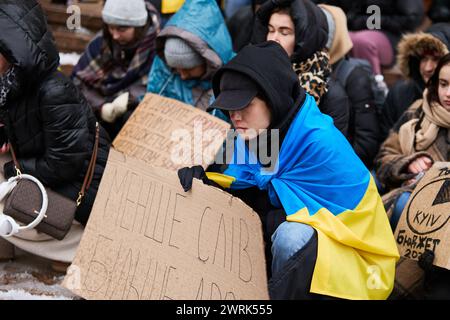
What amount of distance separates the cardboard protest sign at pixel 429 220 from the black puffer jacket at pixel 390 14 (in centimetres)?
229

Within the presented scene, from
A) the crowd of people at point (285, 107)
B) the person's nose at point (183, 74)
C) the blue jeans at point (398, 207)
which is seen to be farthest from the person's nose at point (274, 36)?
the blue jeans at point (398, 207)

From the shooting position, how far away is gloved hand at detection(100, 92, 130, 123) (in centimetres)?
516

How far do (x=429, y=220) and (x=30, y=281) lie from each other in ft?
6.33

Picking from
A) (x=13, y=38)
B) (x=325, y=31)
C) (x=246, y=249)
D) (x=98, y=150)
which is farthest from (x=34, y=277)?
(x=325, y=31)

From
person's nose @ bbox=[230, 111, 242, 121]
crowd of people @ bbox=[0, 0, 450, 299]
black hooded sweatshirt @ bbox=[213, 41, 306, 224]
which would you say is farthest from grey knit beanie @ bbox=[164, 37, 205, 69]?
person's nose @ bbox=[230, 111, 242, 121]

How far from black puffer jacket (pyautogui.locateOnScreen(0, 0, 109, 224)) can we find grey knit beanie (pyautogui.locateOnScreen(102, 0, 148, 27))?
3.24 feet

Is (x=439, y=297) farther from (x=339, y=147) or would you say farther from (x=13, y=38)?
(x=13, y=38)

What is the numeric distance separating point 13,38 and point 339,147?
1584 mm

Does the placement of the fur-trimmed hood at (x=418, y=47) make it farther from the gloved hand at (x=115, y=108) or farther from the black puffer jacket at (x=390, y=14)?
the gloved hand at (x=115, y=108)

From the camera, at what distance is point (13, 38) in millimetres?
3969

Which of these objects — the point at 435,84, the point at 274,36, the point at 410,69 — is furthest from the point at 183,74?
the point at 435,84

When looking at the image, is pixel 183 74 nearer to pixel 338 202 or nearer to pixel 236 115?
pixel 236 115

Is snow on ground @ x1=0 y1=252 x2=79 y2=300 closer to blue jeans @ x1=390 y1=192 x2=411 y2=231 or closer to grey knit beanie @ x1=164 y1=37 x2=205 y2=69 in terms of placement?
grey knit beanie @ x1=164 y1=37 x2=205 y2=69

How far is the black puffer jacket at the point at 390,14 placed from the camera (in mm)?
5934
